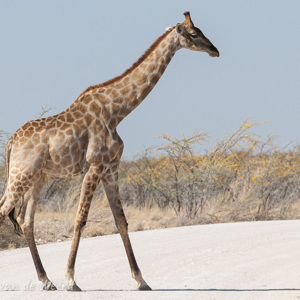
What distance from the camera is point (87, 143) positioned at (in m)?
7.68

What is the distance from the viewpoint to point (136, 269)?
7.78m

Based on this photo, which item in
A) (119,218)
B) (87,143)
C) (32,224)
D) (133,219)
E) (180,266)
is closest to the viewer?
(87,143)

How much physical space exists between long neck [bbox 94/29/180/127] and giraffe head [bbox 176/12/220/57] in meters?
0.09

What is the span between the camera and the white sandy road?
24.7ft

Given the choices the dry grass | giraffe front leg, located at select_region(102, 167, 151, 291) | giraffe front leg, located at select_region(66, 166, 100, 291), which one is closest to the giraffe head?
giraffe front leg, located at select_region(102, 167, 151, 291)

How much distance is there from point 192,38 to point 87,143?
1.80m

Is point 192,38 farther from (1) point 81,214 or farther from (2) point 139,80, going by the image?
(1) point 81,214

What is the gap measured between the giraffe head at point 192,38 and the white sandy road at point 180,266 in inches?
113

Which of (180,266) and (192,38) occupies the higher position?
(192,38)

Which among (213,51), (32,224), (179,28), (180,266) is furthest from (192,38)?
(180,266)

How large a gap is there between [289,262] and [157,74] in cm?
348

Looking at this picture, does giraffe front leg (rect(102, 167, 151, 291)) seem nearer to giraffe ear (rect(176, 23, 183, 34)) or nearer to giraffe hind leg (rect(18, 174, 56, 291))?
giraffe hind leg (rect(18, 174, 56, 291))

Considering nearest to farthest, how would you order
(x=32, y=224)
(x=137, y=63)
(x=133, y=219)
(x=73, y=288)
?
(x=73, y=288) < (x=32, y=224) < (x=137, y=63) < (x=133, y=219)

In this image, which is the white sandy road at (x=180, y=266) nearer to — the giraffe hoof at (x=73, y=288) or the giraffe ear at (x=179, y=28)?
the giraffe hoof at (x=73, y=288)
